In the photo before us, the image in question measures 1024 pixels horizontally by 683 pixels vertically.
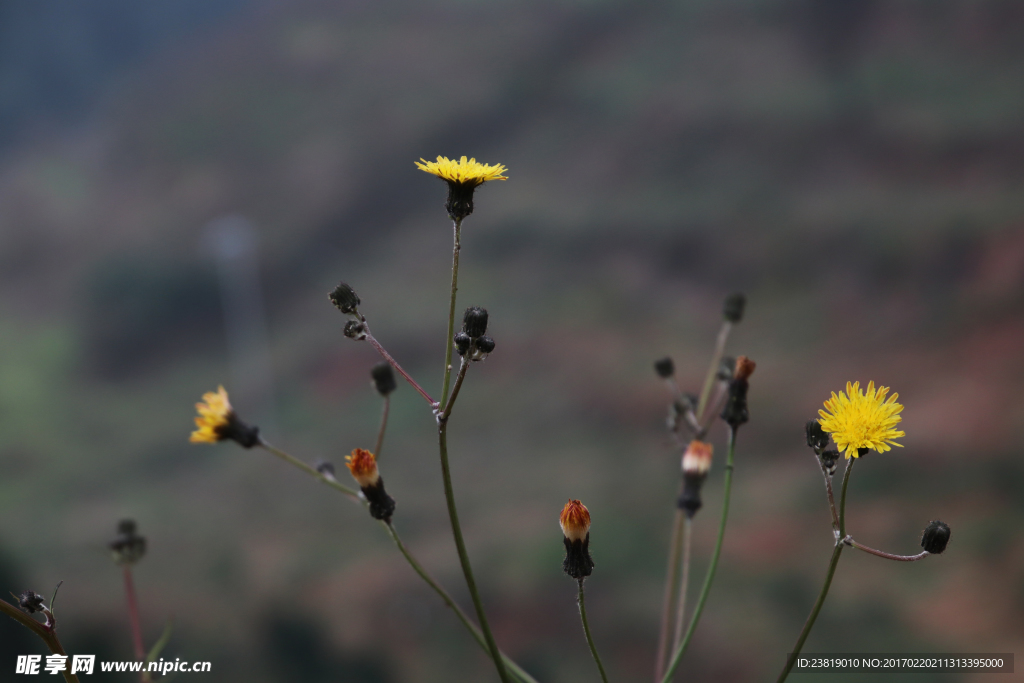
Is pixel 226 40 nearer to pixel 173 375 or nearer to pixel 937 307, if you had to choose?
pixel 173 375

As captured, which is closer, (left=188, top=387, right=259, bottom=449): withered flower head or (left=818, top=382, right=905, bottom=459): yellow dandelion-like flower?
(left=818, top=382, right=905, bottom=459): yellow dandelion-like flower

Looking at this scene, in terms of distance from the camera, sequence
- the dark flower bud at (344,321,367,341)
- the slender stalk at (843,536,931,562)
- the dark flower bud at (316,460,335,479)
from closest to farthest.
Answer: the slender stalk at (843,536,931,562), the dark flower bud at (344,321,367,341), the dark flower bud at (316,460,335,479)

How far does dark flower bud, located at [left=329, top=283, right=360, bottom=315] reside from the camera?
0.54 metres

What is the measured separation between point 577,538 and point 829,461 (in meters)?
0.18

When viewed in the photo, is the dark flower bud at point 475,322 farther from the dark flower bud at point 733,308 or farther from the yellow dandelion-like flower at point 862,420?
the dark flower bud at point 733,308

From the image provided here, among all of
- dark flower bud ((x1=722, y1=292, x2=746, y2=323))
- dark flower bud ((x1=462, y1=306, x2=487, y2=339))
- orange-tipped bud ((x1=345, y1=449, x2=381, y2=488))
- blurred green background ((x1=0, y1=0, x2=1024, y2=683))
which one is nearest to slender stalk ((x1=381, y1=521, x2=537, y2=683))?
orange-tipped bud ((x1=345, y1=449, x2=381, y2=488))

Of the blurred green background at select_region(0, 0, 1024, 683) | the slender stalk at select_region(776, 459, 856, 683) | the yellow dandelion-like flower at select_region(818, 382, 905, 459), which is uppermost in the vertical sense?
the blurred green background at select_region(0, 0, 1024, 683)

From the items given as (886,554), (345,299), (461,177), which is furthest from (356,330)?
(886,554)

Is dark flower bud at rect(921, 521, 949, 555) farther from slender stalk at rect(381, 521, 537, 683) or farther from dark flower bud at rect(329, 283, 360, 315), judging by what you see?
dark flower bud at rect(329, 283, 360, 315)

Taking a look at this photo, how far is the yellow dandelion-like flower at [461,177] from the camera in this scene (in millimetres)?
520

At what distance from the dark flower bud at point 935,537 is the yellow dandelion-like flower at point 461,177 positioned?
15.1 inches

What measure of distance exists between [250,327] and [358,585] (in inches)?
144

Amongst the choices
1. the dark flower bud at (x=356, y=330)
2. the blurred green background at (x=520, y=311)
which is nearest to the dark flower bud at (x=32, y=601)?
the dark flower bud at (x=356, y=330)

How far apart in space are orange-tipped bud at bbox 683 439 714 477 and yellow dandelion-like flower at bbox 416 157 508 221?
30cm
